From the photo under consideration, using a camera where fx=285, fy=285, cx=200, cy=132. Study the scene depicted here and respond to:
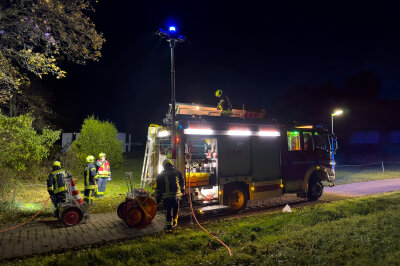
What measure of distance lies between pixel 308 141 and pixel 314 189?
1717 mm

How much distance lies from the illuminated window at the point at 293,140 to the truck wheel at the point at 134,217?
216 inches

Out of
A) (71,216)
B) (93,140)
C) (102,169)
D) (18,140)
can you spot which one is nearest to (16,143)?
(18,140)

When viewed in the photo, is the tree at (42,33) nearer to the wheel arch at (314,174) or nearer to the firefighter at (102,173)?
the firefighter at (102,173)

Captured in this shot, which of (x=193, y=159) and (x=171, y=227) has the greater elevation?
(x=193, y=159)

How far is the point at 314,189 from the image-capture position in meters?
10.1

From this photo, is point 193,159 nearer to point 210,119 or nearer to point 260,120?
point 210,119

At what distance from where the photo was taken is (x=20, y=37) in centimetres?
832

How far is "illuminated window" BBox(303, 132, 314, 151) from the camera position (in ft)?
32.7

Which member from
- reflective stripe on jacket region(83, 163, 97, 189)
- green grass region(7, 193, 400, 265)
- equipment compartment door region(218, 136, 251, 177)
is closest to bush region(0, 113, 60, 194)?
reflective stripe on jacket region(83, 163, 97, 189)

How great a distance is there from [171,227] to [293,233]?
2540mm

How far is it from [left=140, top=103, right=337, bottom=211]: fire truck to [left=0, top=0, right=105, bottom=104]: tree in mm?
3442

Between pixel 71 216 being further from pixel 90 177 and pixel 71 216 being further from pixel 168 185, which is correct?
pixel 90 177

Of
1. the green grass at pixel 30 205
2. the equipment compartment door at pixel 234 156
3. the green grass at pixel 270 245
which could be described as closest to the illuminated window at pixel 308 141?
the equipment compartment door at pixel 234 156

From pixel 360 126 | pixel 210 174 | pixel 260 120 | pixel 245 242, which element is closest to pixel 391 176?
pixel 260 120
